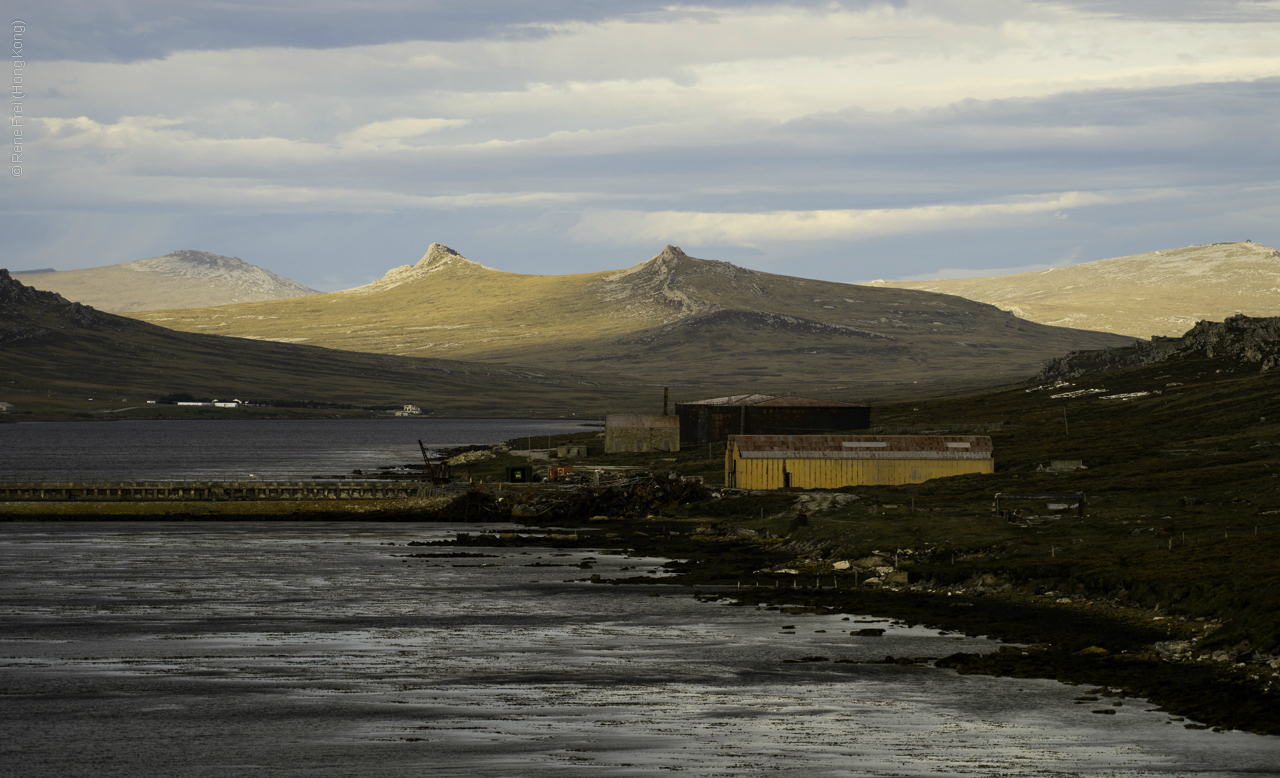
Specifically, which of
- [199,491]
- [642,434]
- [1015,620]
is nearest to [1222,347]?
[642,434]

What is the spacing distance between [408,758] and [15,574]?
3855 centimetres

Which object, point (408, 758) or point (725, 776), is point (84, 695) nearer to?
point (408, 758)

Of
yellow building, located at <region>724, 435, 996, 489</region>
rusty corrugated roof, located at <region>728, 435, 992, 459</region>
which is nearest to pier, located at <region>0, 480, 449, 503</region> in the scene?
yellow building, located at <region>724, 435, 996, 489</region>

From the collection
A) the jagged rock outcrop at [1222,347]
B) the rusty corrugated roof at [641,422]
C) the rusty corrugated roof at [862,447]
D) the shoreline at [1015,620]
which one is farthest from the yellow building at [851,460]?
the jagged rock outcrop at [1222,347]

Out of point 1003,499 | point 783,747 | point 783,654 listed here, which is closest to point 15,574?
point 783,654

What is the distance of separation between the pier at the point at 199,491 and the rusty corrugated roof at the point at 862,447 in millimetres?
23722

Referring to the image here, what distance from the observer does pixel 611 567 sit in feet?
188

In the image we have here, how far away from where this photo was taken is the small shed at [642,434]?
425ft

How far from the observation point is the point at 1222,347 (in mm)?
159250

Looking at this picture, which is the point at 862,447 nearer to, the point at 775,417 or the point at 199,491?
the point at 775,417

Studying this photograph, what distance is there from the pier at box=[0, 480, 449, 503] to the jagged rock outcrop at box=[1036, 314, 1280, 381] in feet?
298

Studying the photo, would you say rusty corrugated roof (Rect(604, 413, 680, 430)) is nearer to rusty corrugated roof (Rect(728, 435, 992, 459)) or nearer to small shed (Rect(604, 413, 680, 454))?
small shed (Rect(604, 413, 680, 454))

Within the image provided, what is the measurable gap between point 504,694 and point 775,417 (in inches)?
3857

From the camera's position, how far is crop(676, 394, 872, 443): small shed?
125375 millimetres
